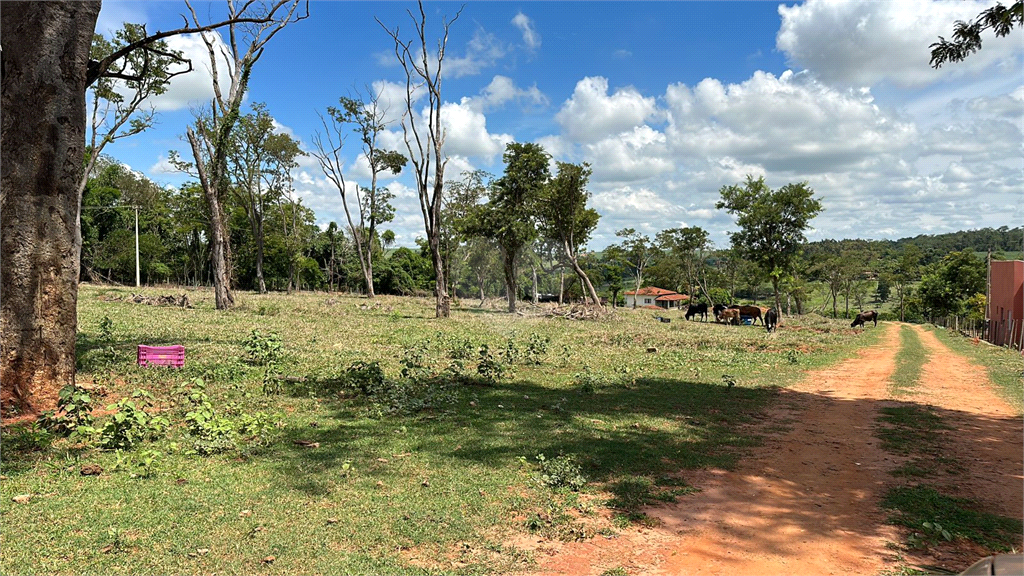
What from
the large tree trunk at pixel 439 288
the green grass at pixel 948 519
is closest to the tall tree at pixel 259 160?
the large tree trunk at pixel 439 288

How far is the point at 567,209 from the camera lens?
3778cm

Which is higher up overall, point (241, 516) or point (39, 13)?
point (39, 13)

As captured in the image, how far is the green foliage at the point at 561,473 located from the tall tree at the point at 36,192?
6.61 m

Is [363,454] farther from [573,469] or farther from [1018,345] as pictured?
[1018,345]

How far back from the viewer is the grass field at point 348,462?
448cm

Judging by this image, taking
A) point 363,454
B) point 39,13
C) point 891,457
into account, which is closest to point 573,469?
point 363,454

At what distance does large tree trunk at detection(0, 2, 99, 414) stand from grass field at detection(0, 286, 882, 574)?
1168mm

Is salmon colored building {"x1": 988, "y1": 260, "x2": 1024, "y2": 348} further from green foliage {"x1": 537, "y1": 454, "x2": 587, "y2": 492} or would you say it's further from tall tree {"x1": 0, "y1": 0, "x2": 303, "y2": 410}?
tall tree {"x1": 0, "y1": 0, "x2": 303, "y2": 410}

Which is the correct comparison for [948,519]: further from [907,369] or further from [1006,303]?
[1006,303]

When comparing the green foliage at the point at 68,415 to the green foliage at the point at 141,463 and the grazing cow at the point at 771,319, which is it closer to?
the green foliage at the point at 141,463

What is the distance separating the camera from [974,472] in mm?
7129

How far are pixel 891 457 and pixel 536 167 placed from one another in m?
31.0

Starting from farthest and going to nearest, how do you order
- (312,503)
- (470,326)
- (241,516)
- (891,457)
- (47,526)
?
1. (470,326)
2. (891,457)
3. (312,503)
4. (241,516)
5. (47,526)

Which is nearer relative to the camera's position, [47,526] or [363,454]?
[47,526]
